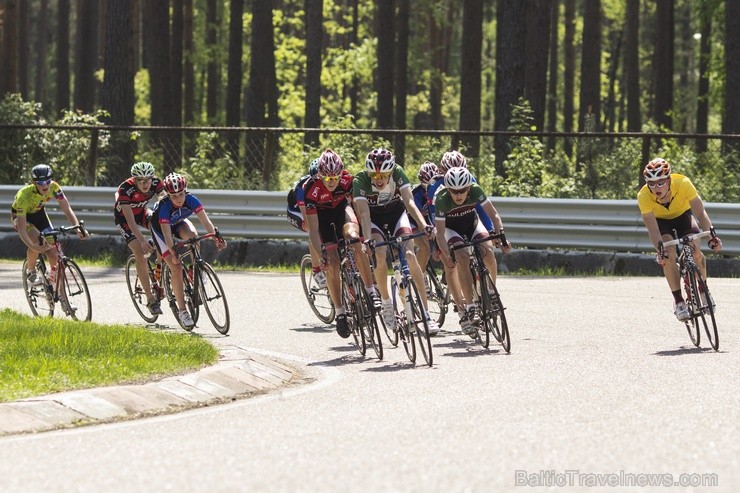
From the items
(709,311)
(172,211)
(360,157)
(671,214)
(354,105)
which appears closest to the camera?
(709,311)

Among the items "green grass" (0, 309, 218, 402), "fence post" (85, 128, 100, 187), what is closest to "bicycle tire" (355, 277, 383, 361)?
"green grass" (0, 309, 218, 402)

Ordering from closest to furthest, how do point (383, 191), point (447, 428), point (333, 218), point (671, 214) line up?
point (447, 428) → point (383, 191) → point (671, 214) → point (333, 218)

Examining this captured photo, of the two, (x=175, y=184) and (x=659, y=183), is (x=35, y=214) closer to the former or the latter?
(x=175, y=184)

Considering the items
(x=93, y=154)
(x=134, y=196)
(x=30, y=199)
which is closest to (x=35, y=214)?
(x=30, y=199)

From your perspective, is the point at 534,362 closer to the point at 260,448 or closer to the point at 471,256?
the point at 471,256

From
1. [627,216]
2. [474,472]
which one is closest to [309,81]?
[627,216]

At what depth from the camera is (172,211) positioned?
14367 millimetres

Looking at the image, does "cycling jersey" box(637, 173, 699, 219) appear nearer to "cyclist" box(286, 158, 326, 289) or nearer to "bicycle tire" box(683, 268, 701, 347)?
"bicycle tire" box(683, 268, 701, 347)

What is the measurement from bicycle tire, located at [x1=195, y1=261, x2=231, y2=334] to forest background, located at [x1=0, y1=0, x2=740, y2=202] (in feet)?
24.2

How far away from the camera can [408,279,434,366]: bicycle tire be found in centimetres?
1149

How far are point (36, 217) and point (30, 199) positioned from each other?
22 cm

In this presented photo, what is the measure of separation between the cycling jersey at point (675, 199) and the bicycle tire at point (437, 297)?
243cm

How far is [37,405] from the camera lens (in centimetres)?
892

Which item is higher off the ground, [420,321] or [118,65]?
[118,65]
